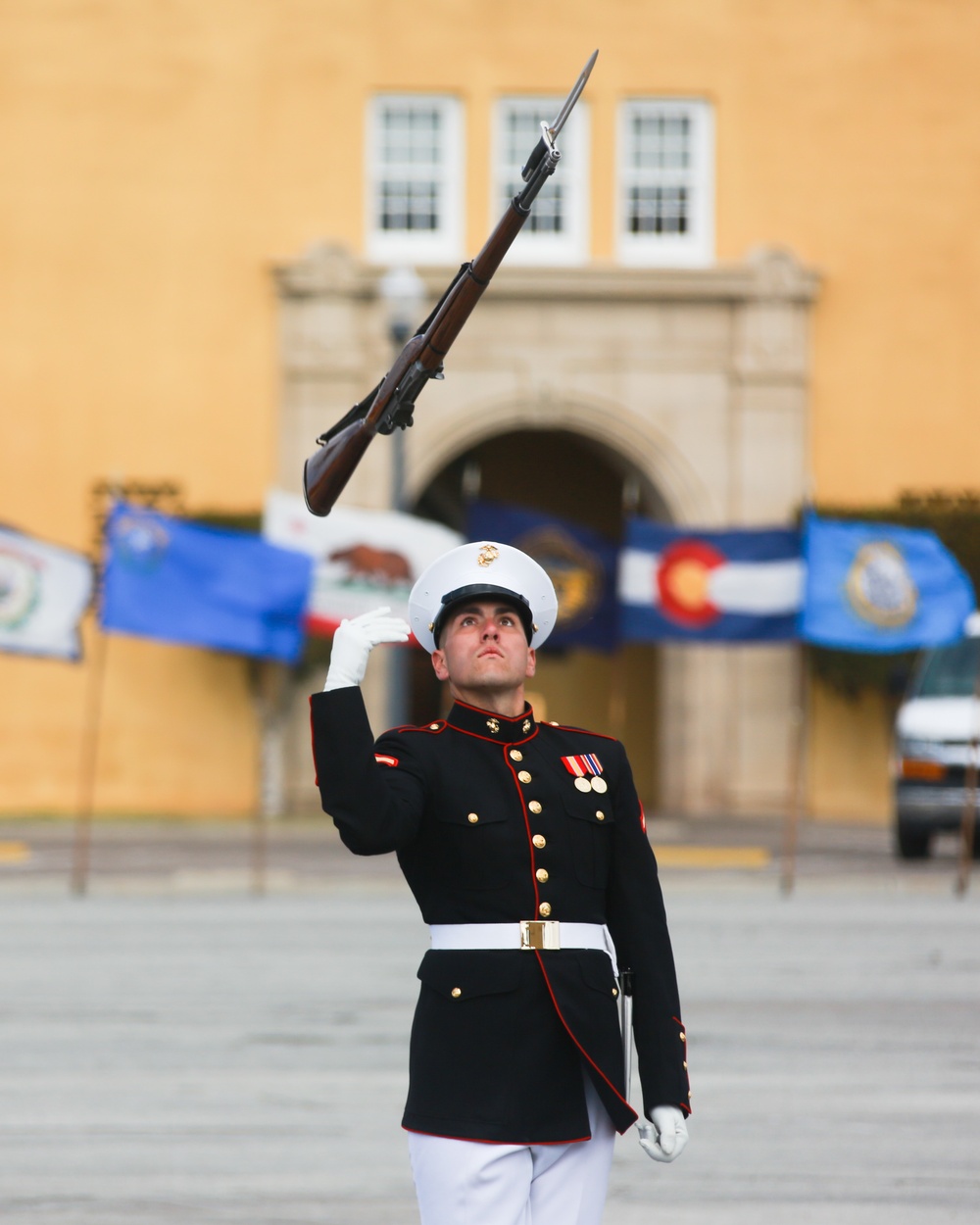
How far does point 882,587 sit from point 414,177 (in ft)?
32.7

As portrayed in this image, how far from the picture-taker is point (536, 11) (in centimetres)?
2552

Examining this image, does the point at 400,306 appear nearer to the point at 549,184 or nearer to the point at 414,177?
the point at 414,177

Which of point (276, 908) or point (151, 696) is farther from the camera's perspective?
point (151, 696)

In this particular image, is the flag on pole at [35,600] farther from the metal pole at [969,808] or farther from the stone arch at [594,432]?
the stone arch at [594,432]

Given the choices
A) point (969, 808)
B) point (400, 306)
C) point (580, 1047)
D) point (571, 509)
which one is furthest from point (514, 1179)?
point (571, 509)

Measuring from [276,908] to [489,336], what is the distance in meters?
11.2

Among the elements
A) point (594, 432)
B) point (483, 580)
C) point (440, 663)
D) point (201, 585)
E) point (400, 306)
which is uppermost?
point (400, 306)

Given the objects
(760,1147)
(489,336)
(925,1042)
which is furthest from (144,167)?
(760,1147)

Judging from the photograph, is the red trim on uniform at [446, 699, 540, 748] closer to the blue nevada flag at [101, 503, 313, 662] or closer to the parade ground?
the parade ground

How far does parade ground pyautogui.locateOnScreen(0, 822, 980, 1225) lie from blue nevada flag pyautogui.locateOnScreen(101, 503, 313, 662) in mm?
1882

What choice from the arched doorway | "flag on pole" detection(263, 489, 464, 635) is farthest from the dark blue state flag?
the arched doorway

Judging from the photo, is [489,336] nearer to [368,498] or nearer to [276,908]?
[368,498]

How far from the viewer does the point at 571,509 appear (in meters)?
29.7

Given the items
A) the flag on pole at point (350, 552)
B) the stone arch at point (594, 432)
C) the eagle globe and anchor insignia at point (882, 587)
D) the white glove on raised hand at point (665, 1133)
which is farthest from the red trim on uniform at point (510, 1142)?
the stone arch at point (594, 432)
